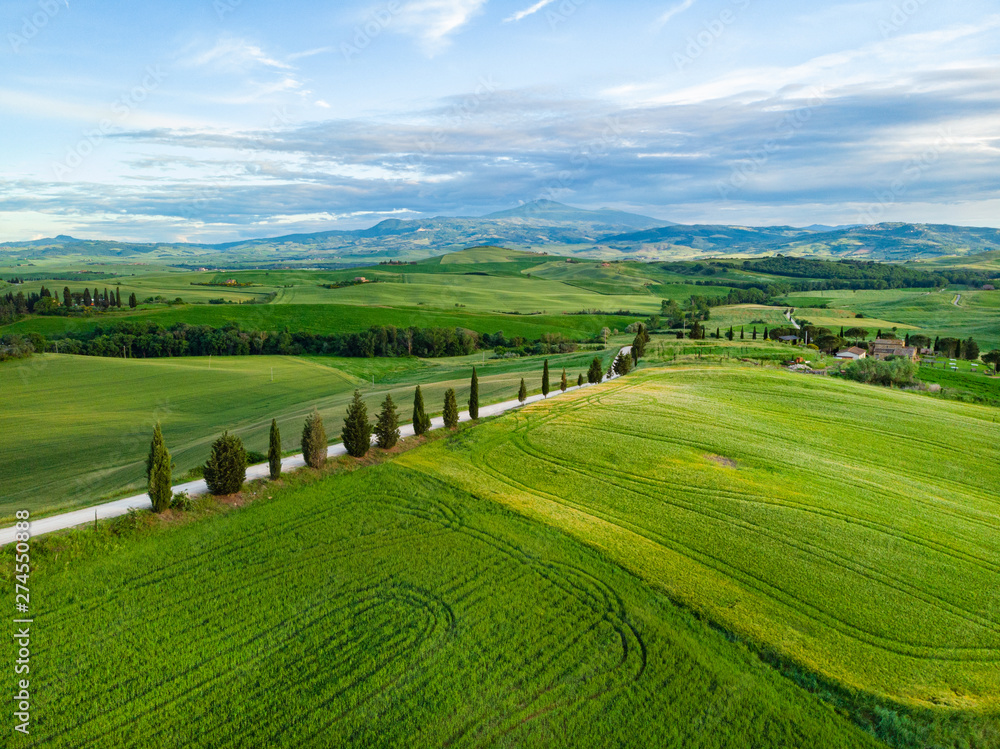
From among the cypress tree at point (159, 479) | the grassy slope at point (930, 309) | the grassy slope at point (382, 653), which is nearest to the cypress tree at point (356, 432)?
the grassy slope at point (382, 653)

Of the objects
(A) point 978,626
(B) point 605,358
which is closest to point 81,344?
(B) point 605,358

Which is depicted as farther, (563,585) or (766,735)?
(563,585)

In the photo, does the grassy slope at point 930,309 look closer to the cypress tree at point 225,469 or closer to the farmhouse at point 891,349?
the farmhouse at point 891,349

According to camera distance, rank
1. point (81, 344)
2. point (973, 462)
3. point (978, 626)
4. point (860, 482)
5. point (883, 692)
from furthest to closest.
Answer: point (81, 344)
point (973, 462)
point (860, 482)
point (978, 626)
point (883, 692)

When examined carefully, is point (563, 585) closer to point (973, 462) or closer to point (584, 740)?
point (584, 740)

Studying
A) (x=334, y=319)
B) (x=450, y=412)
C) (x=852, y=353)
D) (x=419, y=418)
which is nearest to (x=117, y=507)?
(x=419, y=418)

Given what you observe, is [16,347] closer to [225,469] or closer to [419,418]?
[419,418]

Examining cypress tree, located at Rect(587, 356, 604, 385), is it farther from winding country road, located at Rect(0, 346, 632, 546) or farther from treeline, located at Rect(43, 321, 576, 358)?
treeline, located at Rect(43, 321, 576, 358)
